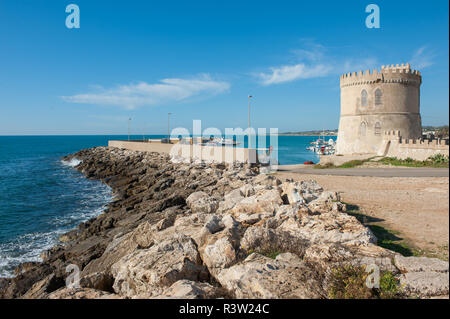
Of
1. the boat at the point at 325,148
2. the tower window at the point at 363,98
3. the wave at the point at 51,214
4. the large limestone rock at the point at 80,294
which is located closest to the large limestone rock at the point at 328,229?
the large limestone rock at the point at 80,294

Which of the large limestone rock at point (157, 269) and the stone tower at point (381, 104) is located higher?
the stone tower at point (381, 104)

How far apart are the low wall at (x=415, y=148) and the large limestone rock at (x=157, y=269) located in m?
21.9

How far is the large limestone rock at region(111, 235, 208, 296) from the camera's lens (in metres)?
5.04

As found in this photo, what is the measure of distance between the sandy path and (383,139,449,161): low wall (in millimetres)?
10064

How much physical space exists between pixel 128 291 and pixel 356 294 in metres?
3.74

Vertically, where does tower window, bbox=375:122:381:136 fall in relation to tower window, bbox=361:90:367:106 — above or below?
below

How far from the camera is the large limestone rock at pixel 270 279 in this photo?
13.9ft

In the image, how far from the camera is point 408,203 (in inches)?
381

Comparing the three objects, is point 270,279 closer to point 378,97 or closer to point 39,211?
point 39,211

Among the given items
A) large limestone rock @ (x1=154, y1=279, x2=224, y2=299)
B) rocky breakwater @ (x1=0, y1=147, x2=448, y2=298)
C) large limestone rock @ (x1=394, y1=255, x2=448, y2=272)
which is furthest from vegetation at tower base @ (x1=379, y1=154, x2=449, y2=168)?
large limestone rock @ (x1=154, y1=279, x2=224, y2=299)

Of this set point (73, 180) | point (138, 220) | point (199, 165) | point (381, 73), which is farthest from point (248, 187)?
point (73, 180)

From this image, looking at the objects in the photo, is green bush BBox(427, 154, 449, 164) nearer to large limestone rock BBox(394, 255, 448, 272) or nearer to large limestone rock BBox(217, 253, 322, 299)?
large limestone rock BBox(394, 255, 448, 272)

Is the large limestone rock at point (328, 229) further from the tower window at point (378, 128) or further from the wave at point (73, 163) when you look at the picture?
the wave at point (73, 163)
